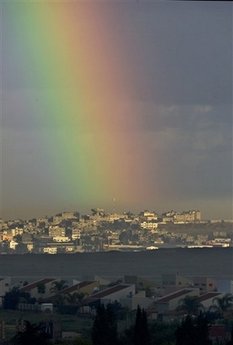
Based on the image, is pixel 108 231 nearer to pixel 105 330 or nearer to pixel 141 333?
pixel 105 330

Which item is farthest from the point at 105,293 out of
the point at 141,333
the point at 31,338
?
the point at 31,338

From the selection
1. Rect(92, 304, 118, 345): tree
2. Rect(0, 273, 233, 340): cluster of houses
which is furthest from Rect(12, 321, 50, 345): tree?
Rect(0, 273, 233, 340): cluster of houses

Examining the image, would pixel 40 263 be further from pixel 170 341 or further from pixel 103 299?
pixel 170 341

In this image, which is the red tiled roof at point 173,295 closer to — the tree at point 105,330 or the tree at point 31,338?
the tree at point 105,330

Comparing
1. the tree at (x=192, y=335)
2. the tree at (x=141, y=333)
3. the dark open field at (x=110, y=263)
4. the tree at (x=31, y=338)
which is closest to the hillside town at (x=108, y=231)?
the dark open field at (x=110, y=263)

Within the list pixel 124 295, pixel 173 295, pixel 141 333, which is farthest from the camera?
pixel 173 295
